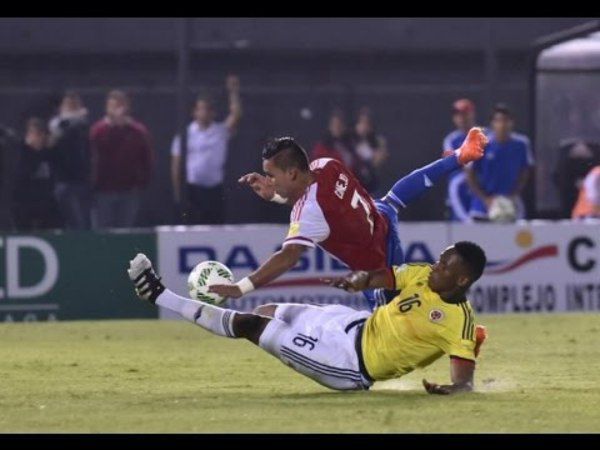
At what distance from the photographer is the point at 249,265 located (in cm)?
1819

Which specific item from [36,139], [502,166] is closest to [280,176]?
[36,139]

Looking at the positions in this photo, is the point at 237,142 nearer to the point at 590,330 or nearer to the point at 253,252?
the point at 253,252

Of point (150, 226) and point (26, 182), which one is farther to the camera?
point (150, 226)

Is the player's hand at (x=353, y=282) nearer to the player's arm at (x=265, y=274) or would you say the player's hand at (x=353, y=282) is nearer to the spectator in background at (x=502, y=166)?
the player's arm at (x=265, y=274)

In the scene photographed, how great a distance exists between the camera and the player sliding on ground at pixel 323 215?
36.8ft

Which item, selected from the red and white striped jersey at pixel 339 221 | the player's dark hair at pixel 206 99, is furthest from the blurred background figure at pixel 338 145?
the red and white striped jersey at pixel 339 221

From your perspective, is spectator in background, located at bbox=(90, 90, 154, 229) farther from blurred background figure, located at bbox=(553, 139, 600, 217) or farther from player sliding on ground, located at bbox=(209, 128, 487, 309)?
player sliding on ground, located at bbox=(209, 128, 487, 309)

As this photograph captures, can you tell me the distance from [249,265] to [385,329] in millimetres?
7420

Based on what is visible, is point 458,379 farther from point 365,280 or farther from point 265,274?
point 265,274
